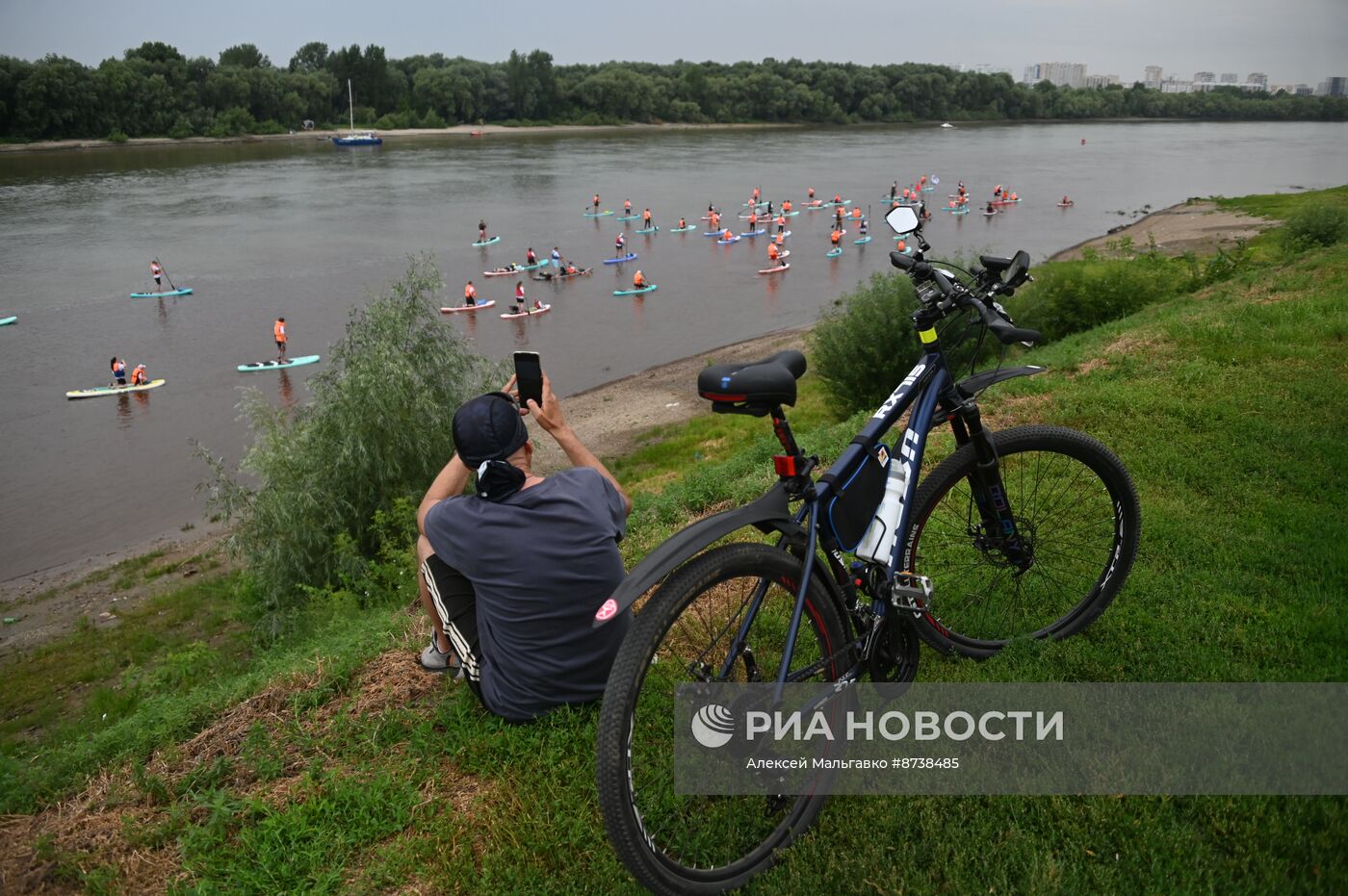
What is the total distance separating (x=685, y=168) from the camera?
75750 millimetres

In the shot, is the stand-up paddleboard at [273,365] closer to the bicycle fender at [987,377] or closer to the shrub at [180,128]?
the bicycle fender at [987,377]

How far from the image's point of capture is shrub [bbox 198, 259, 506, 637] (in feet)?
46.5

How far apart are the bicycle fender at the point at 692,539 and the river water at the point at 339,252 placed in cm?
1744

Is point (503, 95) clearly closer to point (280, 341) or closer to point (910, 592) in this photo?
point (280, 341)

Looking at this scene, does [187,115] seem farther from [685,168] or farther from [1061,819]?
[1061,819]

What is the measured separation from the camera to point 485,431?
3766 mm

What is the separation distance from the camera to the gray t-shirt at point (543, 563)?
3711mm

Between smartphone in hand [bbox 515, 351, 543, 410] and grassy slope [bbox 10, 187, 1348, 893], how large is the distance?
145 centimetres

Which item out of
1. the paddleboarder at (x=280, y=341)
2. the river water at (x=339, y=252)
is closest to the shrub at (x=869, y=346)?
the river water at (x=339, y=252)

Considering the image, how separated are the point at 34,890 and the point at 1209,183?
79.5 metres

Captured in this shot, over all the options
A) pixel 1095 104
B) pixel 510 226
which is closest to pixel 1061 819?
pixel 510 226

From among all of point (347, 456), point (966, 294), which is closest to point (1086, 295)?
point (347, 456)

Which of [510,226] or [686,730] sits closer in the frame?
[686,730]

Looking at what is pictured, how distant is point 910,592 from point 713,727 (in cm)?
97
